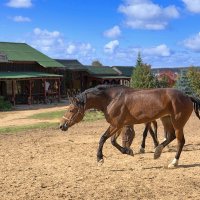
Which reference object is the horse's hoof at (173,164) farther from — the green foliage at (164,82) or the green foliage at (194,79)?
the green foliage at (164,82)

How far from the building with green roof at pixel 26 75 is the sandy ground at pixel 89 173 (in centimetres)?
2219

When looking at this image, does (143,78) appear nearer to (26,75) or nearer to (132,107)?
(26,75)

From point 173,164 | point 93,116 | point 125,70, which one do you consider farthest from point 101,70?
point 173,164

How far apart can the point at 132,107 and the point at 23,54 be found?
31.4 meters

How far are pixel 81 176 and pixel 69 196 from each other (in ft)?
4.62

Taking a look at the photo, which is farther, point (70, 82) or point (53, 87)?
point (70, 82)

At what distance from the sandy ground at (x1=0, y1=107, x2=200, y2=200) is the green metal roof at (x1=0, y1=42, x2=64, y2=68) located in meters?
25.5

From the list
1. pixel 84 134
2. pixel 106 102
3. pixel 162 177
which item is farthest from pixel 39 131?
pixel 162 177

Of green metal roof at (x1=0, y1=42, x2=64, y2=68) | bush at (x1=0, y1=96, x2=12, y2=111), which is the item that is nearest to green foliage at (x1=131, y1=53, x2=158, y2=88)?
bush at (x1=0, y1=96, x2=12, y2=111)

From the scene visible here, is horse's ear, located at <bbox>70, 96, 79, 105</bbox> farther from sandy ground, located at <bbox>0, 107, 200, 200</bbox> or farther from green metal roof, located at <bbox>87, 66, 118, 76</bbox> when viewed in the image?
green metal roof, located at <bbox>87, 66, 118, 76</bbox>

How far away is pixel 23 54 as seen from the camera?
131ft

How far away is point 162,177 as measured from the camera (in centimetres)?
837

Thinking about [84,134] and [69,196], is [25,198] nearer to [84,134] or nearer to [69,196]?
[69,196]

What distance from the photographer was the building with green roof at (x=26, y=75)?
3578 centimetres
